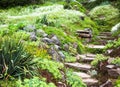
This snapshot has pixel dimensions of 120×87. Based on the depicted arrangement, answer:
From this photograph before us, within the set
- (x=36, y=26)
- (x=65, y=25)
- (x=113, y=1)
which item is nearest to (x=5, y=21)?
(x=65, y=25)

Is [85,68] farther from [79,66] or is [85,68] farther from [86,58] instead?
[86,58]

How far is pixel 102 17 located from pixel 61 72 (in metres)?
13.1

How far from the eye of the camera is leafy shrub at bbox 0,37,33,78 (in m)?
7.79

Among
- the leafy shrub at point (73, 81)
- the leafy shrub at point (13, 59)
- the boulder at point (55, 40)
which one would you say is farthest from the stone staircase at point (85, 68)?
the leafy shrub at point (13, 59)

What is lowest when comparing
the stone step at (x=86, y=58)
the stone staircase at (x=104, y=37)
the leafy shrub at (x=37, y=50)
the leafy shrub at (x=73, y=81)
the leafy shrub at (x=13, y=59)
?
the stone staircase at (x=104, y=37)

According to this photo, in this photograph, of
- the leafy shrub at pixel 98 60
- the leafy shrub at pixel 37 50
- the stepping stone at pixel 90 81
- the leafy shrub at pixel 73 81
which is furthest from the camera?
the leafy shrub at pixel 98 60

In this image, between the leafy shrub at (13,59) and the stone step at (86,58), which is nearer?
the leafy shrub at (13,59)

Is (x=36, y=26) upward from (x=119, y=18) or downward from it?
upward

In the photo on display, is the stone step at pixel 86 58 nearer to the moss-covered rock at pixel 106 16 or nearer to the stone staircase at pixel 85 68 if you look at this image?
the stone staircase at pixel 85 68

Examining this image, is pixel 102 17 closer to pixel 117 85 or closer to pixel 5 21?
pixel 5 21

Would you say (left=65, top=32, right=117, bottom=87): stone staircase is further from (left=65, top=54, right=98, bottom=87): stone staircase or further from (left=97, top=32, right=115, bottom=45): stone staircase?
(left=97, top=32, right=115, bottom=45): stone staircase

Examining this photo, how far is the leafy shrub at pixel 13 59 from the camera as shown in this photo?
25.5 feet

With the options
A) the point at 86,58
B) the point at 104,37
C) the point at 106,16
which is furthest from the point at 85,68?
the point at 106,16

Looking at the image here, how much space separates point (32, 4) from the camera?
2361 cm
